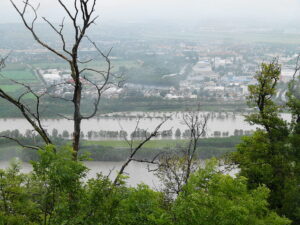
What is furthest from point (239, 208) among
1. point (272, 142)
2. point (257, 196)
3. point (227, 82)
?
point (227, 82)

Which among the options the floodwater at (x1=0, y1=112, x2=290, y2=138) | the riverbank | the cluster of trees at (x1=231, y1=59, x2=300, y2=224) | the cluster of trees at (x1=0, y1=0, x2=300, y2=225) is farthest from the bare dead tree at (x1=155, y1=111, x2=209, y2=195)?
the floodwater at (x1=0, y1=112, x2=290, y2=138)

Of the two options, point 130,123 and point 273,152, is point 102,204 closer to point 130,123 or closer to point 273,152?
point 273,152

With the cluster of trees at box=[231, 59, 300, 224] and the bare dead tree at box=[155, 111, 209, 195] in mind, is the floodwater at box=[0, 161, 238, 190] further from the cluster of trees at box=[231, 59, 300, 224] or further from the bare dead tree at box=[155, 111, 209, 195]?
the cluster of trees at box=[231, 59, 300, 224]

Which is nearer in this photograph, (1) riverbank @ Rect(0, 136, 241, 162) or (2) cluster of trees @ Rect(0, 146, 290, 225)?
(2) cluster of trees @ Rect(0, 146, 290, 225)

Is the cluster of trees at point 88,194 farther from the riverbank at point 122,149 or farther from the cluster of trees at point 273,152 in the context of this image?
the riverbank at point 122,149

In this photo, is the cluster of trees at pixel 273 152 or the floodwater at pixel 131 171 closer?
the cluster of trees at pixel 273 152

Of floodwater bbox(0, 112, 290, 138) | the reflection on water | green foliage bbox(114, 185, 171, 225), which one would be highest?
floodwater bbox(0, 112, 290, 138)

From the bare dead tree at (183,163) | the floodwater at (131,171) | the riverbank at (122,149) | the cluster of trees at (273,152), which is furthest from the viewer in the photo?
the riverbank at (122,149)

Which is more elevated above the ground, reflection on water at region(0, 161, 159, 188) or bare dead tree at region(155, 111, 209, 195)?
bare dead tree at region(155, 111, 209, 195)

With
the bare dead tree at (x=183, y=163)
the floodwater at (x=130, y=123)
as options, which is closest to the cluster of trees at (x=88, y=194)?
the bare dead tree at (x=183, y=163)

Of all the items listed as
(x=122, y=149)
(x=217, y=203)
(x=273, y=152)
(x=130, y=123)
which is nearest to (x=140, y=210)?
(x=217, y=203)

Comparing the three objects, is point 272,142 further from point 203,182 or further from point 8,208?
point 8,208
